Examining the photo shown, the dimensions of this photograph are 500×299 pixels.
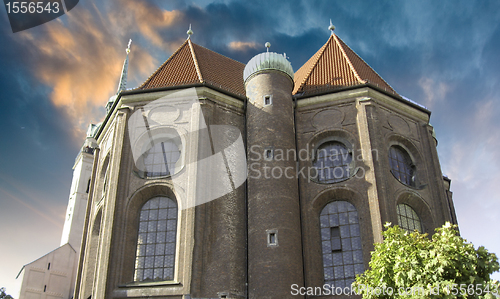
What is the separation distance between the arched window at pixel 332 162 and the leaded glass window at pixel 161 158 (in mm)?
6257

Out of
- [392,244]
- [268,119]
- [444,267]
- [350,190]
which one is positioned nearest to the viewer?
[444,267]

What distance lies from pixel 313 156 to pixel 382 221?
175 inches

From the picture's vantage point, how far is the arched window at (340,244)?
19.3 m

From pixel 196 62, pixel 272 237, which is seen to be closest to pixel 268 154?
pixel 272 237

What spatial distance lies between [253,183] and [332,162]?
3.75m

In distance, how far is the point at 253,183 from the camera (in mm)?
21031

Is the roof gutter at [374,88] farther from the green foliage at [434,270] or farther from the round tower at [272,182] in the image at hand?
the green foliage at [434,270]

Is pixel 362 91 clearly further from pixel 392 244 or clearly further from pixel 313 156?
pixel 392 244

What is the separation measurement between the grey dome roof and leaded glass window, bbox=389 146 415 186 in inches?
236

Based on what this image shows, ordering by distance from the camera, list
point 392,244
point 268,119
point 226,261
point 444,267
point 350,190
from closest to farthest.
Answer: point 444,267 → point 392,244 → point 226,261 → point 350,190 → point 268,119

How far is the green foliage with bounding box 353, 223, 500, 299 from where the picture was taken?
41.5ft

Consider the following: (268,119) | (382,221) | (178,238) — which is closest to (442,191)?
(382,221)

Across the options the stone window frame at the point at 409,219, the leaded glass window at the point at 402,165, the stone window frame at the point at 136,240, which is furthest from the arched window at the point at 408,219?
the stone window frame at the point at 136,240

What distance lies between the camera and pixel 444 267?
13.0 metres
